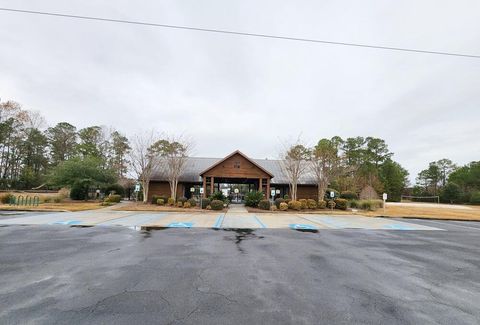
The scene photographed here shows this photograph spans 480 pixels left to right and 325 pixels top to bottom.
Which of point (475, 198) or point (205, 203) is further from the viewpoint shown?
point (475, 198)

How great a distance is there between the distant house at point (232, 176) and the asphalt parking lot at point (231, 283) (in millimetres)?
20358

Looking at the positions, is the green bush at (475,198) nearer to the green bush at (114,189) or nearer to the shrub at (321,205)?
the shrub at (321,205)

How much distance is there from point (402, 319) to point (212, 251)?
5109 mm

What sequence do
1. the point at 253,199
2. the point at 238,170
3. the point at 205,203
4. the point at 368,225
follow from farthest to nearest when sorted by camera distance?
the point at 238,170 → the point at 253,199 → the point at 205,203 → the point at 368,225

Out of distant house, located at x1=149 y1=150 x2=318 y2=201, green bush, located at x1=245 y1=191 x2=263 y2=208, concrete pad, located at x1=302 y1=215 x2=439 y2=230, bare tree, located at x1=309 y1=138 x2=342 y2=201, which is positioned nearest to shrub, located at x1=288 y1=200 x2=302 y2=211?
green bush, located at x1=245 y1=191 x2=263 y2=208

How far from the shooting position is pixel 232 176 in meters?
29.8

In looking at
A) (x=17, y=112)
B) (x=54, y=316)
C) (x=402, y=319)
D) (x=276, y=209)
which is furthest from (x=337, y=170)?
(x=17, y=112)

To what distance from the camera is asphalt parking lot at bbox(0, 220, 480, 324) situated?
361cm

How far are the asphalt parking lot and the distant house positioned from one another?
20.4m

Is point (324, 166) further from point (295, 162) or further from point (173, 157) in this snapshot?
point (173, 157)

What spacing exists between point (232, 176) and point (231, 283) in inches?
980

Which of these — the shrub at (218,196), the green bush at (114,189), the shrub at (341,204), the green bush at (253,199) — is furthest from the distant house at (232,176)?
the green bush at (114,189)

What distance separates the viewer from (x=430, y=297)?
4488 millimetres

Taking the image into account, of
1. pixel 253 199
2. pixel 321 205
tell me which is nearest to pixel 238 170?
pixel 253 199
